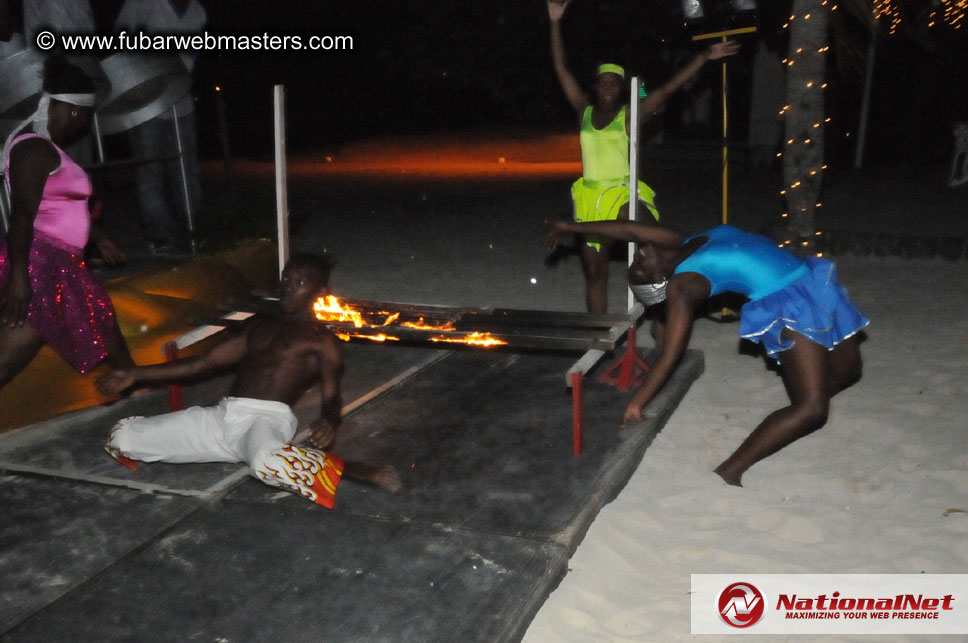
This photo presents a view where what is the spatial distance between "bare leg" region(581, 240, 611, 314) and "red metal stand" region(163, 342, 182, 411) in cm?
242

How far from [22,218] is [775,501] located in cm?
362

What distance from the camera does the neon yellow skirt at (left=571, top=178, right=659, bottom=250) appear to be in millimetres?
5539

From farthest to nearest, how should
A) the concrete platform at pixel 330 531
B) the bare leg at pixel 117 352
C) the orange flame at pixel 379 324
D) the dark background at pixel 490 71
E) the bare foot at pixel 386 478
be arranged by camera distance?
the dark background at pixel 490 71 < the bare leg at pixel 117 352 < the orange flame at pixel 379 324 < the bare foot at pixel 386 478 < the concrete platform at pixel 330 531

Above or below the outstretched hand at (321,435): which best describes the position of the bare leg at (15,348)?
above

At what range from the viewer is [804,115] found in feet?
26.8

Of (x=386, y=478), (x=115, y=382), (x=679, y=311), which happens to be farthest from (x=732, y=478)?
(x=115, y=382)

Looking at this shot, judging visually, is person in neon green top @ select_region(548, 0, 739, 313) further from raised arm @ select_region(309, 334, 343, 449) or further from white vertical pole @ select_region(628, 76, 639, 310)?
raised arm @ select_region(309, 334, 343, 449)

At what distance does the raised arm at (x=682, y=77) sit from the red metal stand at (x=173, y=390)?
2.90 meters

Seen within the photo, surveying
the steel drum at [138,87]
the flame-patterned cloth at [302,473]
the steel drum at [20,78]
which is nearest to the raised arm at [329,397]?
the flame-patterned cloth at [302,473]

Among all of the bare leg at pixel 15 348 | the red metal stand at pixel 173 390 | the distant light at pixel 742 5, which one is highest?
the distant light at pixel 742 5

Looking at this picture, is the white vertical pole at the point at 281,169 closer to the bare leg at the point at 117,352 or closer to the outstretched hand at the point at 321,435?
the bare leg at the point at 117,352

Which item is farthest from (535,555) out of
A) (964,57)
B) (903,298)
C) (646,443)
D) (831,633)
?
(964,57)

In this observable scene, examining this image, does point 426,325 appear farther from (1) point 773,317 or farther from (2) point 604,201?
(1) point 773,317

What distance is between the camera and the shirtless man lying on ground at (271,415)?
3.81 metres
